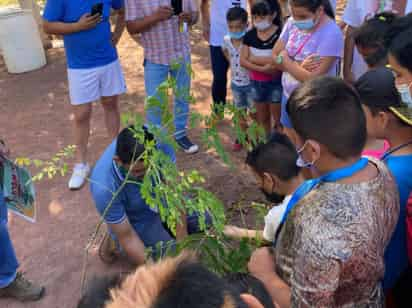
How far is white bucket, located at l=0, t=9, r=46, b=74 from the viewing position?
269 inches

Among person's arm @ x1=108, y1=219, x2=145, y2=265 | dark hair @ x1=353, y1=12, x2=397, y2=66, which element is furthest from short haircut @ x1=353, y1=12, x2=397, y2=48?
person's arm @ x1=108, y1=219, x2=145, y2=265

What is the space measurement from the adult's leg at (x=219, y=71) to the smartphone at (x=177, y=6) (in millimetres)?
571

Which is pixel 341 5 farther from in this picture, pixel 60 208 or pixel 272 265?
pixel 272 265

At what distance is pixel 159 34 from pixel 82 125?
1092 mm

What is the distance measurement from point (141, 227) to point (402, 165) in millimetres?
1854

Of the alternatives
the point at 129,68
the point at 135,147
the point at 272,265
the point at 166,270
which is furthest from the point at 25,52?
the point at 166,270

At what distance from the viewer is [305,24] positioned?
3223 millimetres

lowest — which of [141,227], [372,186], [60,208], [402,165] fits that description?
[60,208]

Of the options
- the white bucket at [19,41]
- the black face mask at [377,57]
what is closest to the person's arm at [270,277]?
the black face mask at [377,57]

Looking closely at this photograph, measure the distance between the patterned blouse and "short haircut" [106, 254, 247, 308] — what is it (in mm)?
406

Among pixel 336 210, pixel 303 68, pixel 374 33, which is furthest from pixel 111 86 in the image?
pixel 336 210

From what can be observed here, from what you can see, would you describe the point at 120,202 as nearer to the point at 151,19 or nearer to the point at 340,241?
the point at 340,241

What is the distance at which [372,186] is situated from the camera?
54.1 inches

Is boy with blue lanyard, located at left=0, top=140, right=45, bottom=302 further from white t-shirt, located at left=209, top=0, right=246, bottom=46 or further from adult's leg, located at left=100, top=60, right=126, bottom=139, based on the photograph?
white t-shirt, located at left=209, top=0, right=246, bottom=46
